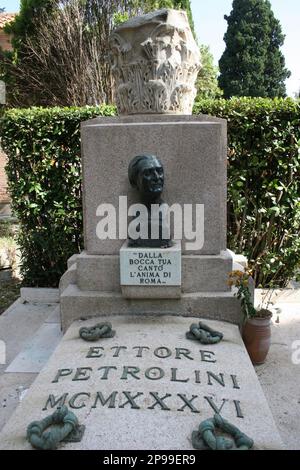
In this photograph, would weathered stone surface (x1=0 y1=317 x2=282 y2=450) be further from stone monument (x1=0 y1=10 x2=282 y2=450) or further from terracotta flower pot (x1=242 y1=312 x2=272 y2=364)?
terracotta flower pot (x1=242 y1=312 x2=272 y2=364)

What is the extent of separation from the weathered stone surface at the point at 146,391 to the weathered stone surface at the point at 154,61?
80.9 inches

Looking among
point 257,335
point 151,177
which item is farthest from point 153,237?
point 257,335

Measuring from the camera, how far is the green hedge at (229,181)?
203 inches

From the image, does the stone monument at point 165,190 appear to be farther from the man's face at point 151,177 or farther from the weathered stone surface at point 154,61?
the man's face at point 151,177

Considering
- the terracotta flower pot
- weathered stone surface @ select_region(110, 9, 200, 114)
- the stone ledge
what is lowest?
the stone ledge

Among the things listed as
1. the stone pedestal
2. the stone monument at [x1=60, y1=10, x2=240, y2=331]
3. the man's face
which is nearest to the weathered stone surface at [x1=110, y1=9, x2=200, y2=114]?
the stone monument at [x1=60, y1=10, x2=240, y2=331]

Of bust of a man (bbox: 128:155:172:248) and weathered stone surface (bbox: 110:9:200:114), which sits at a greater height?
weathered stone surface (bbox: 110:9:200:114)

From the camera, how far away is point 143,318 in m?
3.51

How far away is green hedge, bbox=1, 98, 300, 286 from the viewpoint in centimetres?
515

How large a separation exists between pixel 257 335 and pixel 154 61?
2.52m

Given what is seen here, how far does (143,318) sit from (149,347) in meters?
0.55

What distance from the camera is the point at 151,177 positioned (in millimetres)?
3328
